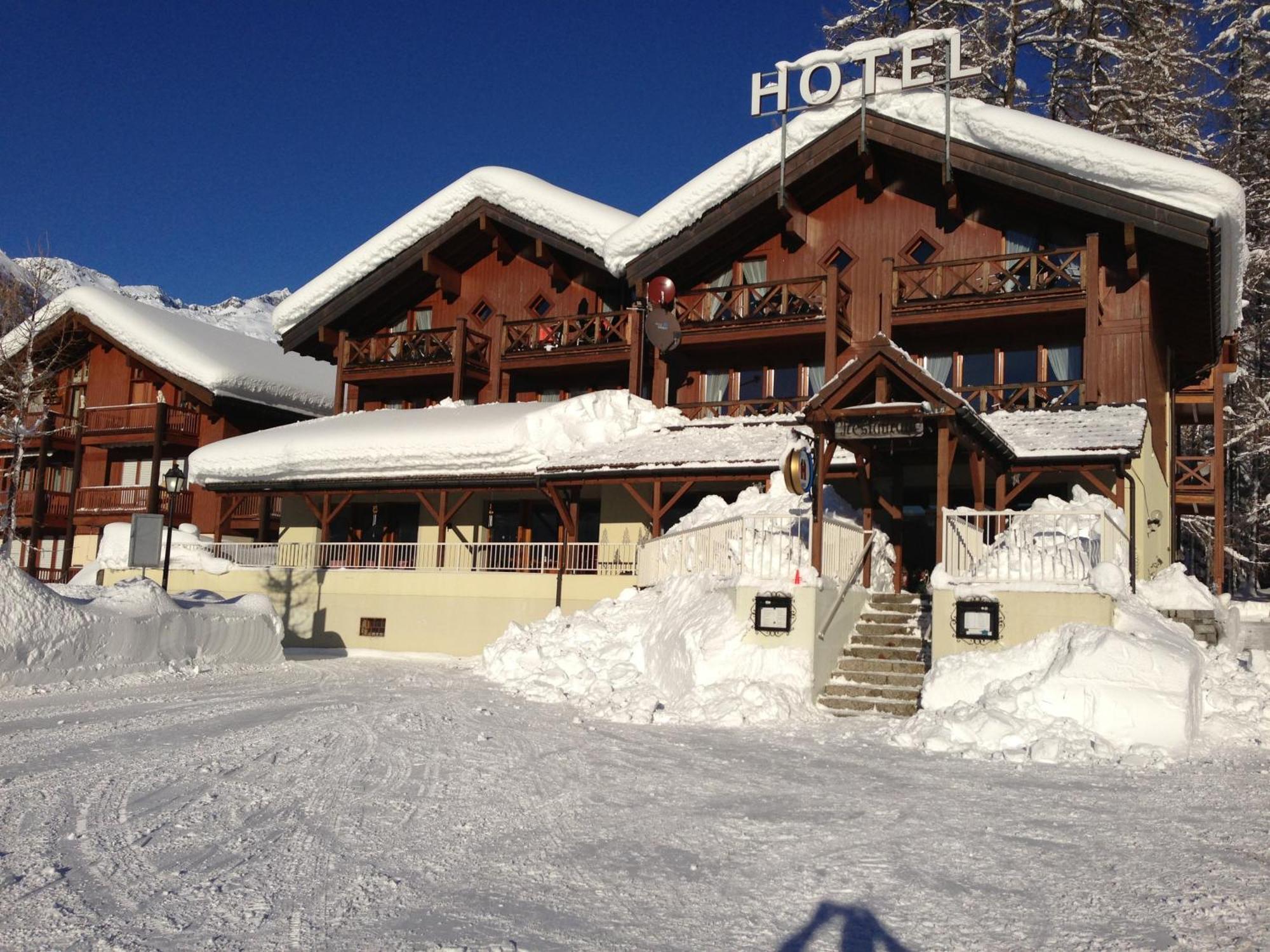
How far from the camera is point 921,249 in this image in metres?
22.6

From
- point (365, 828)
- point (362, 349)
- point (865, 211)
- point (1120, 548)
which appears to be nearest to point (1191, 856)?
point (365, 828)

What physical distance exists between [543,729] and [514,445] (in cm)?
1145

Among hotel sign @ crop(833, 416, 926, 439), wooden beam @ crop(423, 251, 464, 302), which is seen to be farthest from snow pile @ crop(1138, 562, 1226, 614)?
wooden beam @ crop(423, 251, 464, 302)

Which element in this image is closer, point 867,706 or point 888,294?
point 867,706

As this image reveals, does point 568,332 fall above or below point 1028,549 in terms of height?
above

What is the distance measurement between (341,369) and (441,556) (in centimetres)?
732

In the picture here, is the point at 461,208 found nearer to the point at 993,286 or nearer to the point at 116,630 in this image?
the point at 993,286

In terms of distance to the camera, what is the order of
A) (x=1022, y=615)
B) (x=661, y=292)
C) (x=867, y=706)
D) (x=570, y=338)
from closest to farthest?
(x=1022, y=615) → (x=867, y=706) → (x=661, y=292) → (x=570, y=338)

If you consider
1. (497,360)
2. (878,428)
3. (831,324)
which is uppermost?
(831,324)

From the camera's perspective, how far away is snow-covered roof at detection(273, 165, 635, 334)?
25.0 m

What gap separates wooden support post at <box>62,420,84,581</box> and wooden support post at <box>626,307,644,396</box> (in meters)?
17.6

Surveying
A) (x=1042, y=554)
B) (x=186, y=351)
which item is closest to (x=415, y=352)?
(x=186, y=351)

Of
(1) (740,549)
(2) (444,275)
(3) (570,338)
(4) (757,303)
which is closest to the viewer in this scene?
(1) (740,549)

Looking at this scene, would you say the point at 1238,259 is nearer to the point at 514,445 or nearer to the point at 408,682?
the point at 514,445
